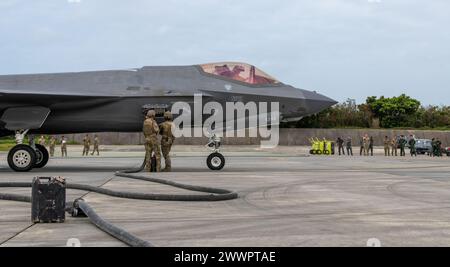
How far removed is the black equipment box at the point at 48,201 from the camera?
6.12 m

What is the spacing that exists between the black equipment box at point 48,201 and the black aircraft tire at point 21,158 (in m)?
10.0

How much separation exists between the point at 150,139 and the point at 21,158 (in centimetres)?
389

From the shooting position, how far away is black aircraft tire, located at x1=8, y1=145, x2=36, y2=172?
15.6m

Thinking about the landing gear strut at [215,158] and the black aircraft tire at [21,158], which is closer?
the black aircraft tire at [21,158]

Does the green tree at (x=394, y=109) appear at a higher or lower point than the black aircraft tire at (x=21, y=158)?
higher

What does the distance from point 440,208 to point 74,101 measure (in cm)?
1124

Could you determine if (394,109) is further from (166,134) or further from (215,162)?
(166,134)

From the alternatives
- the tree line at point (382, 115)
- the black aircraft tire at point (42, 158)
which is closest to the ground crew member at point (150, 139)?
the black aircraft tire at point (42, 158)

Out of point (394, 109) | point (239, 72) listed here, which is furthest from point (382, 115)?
point (239, 72)

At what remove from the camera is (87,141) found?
1407 inches

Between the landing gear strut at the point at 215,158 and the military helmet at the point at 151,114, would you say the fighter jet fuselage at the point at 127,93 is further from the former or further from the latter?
the landing gear strut at the point at 215,158

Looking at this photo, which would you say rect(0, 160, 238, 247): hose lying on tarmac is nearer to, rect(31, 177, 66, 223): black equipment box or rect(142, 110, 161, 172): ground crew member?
rect(31, 177, 66, 223): black equipment box

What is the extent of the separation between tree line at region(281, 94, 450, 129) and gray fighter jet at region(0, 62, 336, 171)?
A: 1865 inches

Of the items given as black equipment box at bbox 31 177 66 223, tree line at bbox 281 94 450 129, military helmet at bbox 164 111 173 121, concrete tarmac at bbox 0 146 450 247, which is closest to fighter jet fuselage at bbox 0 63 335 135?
military helmet at bbox 164 111 173 121
